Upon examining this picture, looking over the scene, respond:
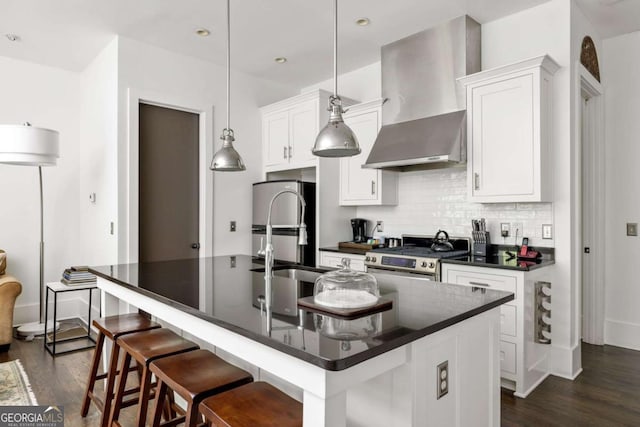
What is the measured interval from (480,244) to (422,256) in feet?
1.74

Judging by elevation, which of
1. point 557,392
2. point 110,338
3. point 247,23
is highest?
point 247,23

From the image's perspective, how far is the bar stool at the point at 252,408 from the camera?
1327 millimetres

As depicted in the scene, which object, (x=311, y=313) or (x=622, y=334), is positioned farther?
(x=622, y=334)

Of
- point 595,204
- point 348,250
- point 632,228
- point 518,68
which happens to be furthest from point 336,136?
point 632,228

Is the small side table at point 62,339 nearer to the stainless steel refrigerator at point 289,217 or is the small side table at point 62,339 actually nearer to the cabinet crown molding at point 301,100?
the stainless steel refrigerator at point 289,217

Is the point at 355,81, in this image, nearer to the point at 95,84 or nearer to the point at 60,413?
the point at 95,84

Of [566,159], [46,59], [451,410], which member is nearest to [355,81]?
[566,159]

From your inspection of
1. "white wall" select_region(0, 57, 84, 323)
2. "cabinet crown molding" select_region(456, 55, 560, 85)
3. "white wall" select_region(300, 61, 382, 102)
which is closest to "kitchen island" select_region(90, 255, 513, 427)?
"cabinet crown molding" select_region(456, 55, 560, 85)

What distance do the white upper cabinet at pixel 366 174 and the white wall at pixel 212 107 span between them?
119 cm

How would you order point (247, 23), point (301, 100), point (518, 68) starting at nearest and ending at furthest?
point (518, 68)
point (247, 23)
point (301, 100)

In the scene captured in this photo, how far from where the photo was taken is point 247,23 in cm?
353

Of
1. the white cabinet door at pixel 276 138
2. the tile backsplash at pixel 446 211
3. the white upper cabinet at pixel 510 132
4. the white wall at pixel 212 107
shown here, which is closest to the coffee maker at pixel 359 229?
the tile backsplash at pixel 446 211

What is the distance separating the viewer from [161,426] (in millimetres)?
1854

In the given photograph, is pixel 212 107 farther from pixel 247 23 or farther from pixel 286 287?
pixel 286 287
